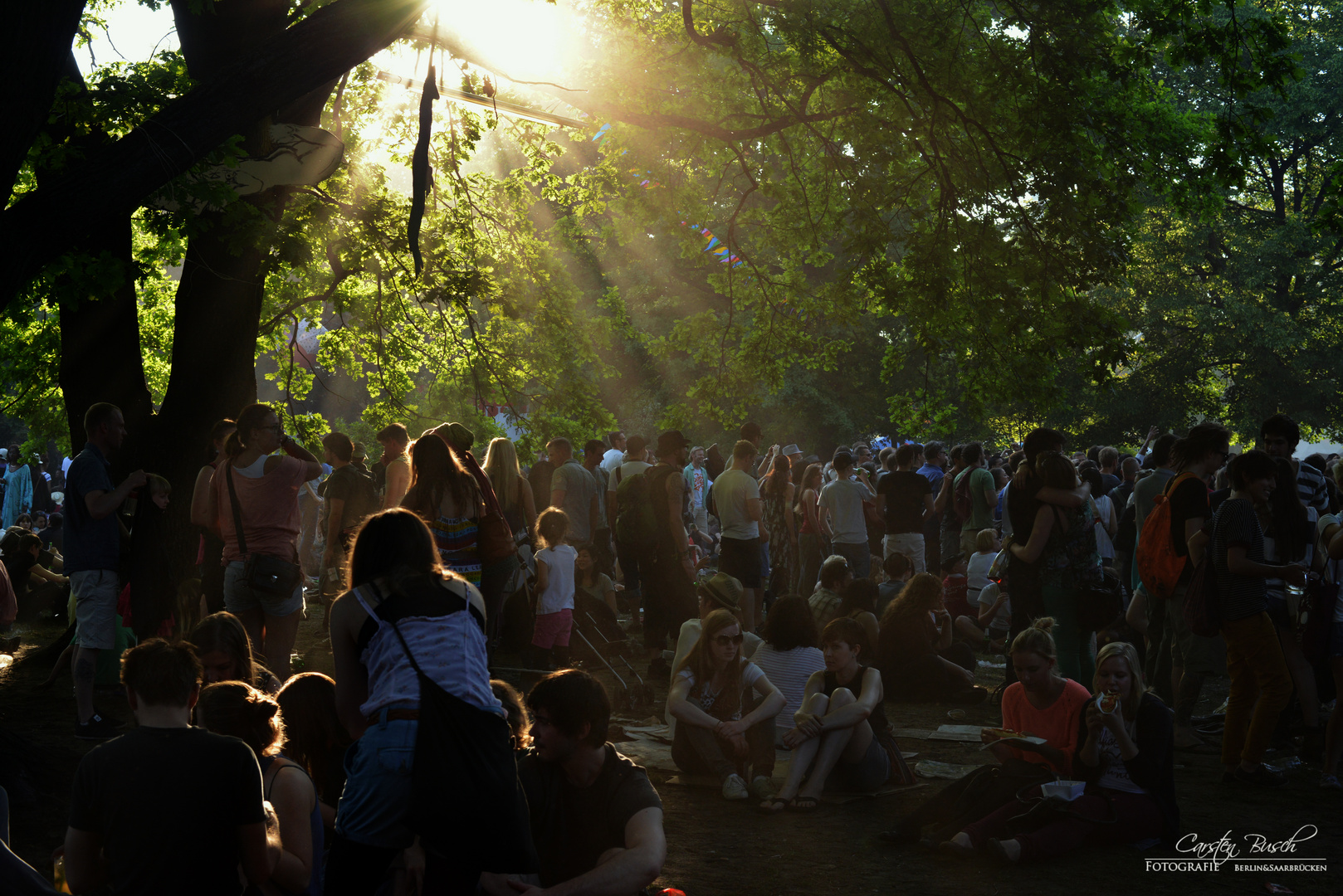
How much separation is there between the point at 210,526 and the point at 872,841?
14.8 feet

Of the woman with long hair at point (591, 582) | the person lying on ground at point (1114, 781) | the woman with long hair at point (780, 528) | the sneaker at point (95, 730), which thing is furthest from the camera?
the woman with long hair at point (780, 528)

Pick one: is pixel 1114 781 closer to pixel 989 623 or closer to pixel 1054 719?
pixel 1054 719

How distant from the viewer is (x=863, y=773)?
632 cm

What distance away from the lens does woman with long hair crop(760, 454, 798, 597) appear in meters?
12.8

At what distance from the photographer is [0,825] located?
299 centimetres

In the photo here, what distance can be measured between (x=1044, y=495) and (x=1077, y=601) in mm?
750

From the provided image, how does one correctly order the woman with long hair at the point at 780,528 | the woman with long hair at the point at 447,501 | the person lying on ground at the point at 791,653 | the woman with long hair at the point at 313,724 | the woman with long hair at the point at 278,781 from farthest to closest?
the woman with long hair at the point at 780,528 < the person lying on ground at the point at 791,653 < the woman with long hair at the point at 447,501 < the woman with long hair at the point at 313,724 < the woman with long hair at the point at 278,781

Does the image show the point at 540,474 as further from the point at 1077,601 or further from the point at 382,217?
the point at 1077,601

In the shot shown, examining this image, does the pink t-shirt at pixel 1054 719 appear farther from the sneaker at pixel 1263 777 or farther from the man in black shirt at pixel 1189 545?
the man in black shirt at pixel 1189 545

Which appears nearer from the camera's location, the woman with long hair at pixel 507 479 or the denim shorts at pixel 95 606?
the denim shorts at pixel 95 606

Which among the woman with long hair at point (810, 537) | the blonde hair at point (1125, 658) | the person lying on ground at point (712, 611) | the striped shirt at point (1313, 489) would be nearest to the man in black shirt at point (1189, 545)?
the blonde hair at point (1125, 658)

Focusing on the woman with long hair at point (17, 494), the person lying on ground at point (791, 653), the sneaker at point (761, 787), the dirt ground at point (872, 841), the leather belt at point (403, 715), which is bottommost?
the dirt ground at point (872, 841)

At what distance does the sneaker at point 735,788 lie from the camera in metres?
6.32

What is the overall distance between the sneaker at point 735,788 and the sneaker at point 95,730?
412cm
